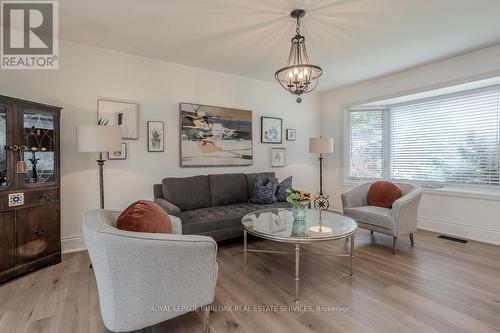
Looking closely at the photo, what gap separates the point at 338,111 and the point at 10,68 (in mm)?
5137

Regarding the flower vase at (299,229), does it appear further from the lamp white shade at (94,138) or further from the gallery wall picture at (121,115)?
the gallery wall picture at (121,115)

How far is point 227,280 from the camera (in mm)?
2375

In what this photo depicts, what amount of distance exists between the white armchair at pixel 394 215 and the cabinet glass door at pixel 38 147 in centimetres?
368

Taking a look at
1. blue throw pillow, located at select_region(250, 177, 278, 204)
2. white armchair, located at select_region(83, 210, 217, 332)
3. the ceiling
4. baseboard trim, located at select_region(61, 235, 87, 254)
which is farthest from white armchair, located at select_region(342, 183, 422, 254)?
baseboard trim, located at select_region(61, 235, 87, 254)

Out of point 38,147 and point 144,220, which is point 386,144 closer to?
point 144,220

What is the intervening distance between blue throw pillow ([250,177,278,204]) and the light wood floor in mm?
964

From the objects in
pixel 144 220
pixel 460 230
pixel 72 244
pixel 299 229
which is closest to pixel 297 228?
pixel 299 229

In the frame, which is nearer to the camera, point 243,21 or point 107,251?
point 107,251

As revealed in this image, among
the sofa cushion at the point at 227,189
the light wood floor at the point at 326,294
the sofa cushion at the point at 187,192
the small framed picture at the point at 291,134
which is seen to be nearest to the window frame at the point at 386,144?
the small framed picture at the point at 291,134

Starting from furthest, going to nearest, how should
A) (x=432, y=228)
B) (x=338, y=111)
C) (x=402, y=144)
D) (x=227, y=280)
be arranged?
(x=338, y=111), (x=402, y=144), (x=432, y=228), (x=227, y=280)

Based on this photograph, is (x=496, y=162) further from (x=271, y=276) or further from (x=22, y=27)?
(x=22, y=27)

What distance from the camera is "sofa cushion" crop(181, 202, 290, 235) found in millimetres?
2895

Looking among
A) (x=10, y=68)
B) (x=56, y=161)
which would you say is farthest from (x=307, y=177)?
(x=10, y=68)

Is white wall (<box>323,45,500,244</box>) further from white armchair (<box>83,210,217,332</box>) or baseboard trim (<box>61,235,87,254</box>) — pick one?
baseboard trim (<box>61,235,87,254</box>)
